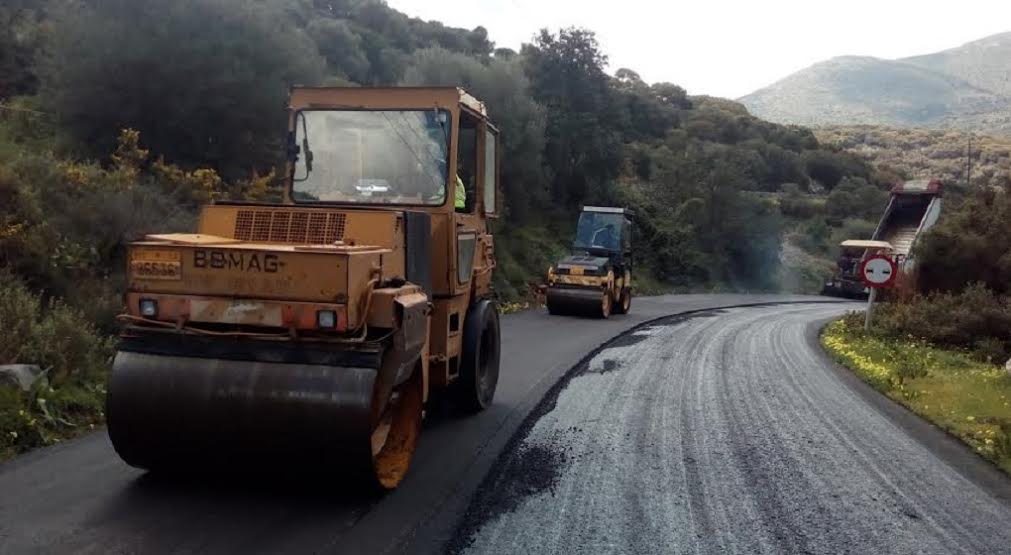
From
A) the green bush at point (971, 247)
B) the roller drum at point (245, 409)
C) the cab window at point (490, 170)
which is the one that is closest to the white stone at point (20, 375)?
the roller drum at point (245, 409)

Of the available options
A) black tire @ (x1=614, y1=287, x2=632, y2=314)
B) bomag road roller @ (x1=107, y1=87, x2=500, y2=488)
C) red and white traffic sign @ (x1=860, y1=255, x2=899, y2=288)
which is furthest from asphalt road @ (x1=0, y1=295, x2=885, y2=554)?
black tire @ (x1=614, y1=287, x2=632, y2=314)

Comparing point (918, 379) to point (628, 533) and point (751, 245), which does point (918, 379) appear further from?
point (751, 245)

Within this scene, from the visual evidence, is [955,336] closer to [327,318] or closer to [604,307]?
[604,307]

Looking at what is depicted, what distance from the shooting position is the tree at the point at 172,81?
1650 centimetres

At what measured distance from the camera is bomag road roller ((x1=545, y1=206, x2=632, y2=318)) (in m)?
18.8

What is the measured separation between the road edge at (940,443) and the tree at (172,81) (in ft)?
42.7

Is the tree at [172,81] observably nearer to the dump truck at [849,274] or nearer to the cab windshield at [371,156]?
the cab windshield at [371,156]

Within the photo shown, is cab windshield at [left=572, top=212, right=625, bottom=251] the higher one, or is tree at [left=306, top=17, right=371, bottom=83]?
tree at [left=306, top=17, right=371, bottom=83]

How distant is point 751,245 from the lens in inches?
1523

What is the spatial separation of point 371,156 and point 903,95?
179550 millimetres

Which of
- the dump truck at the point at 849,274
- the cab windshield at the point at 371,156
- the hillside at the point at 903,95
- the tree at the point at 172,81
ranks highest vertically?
the hillside at the point at 903,95

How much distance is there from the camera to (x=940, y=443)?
757 centimetres

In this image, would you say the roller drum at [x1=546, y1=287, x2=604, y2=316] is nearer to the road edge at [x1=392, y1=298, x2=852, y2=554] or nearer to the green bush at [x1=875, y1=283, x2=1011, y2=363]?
the green bush at [x1=875, y1=283, x2=1011, y2=363]

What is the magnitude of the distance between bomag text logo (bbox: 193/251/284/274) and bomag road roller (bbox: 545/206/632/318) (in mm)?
14314
